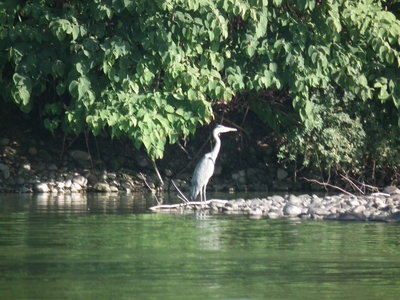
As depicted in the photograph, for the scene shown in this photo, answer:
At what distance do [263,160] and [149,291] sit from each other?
51.9ft

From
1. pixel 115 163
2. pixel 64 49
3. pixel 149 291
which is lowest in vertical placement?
pixel 149 291

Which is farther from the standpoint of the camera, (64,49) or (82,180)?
(82,180)

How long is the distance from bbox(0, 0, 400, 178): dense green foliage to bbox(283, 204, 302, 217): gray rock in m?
2.98

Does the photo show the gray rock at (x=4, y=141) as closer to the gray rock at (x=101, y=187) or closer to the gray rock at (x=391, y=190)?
the gray rock at (x=101, y=187)

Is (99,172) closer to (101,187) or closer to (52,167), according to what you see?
(101,187)

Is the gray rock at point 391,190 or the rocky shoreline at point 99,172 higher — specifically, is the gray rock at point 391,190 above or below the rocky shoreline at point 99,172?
below

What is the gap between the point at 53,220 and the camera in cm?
1833

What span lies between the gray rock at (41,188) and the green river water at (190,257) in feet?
18.0

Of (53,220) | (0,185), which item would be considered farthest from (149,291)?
(0,185)

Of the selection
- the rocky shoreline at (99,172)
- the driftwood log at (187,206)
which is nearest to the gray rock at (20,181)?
the rocky shoreline at (99,172)

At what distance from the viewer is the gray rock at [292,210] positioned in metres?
19.5

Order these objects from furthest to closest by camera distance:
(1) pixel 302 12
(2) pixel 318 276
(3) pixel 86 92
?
1. (1) pixel 302 12
2. (3) pixel 86 92
3. (2) pixel 318 276

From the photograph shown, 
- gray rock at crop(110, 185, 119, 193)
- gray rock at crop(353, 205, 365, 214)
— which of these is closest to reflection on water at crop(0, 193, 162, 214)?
gray rock at crop(110, 185, 119, 193)

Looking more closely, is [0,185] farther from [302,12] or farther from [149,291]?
[149,291]
